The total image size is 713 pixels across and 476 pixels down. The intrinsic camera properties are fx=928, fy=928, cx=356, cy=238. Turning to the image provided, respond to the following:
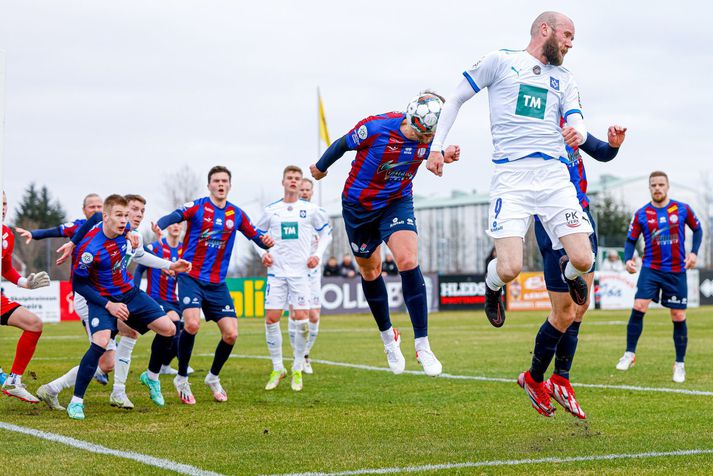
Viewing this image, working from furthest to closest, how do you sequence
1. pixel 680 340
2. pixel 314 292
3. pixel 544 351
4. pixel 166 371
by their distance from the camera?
1. pixel 314 292
2. pixel 166 371
3. pixel 680 340
4. pixel 544 351

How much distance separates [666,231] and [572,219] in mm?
6263

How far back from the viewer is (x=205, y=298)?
10.4m

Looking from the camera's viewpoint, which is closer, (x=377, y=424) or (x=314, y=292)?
(x=377, y=424)

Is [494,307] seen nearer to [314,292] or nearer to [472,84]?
[472,84]

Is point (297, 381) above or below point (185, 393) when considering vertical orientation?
below

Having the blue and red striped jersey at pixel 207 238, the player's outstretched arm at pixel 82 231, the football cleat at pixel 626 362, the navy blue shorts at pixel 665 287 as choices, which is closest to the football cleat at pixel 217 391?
the blue and red striped jersey at pixel 207 238

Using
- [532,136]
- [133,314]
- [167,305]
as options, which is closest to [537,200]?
[532,136]

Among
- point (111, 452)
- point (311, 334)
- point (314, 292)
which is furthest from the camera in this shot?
point (314, 292)

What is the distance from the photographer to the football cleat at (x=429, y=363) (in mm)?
7934

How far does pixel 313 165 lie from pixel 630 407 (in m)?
3.82

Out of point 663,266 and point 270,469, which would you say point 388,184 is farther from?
point 663,266

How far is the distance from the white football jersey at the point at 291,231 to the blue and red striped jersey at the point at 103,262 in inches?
151

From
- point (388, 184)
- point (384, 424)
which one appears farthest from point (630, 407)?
point (388, 184)

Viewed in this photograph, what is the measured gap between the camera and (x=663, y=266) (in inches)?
511
